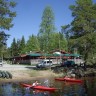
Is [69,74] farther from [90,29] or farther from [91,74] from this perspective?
[90,29]

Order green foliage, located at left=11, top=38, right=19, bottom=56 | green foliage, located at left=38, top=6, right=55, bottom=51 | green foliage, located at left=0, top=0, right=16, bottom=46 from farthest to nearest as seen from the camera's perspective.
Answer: green foliage, located at left=11, top=38, right=19, bottom=56 → green foliage, located at left=38, top=6, right=55, bottom=51 → green foliage, located at left=0, top=0, right=16, bottom=46

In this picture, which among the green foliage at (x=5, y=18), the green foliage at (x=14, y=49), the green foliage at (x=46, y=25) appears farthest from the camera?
the green foliage at (x=14, y=49)

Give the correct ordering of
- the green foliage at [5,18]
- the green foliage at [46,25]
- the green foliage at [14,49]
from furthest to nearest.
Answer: the green foliage at [14,49] → the green foliage at [46,25] → the green foliage at [5,18]

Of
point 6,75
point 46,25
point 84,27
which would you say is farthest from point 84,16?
point 6,75

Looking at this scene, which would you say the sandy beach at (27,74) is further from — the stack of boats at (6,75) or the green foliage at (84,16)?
the green foliage at (84,16)

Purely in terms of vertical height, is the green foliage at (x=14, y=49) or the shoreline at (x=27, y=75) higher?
the green foliage at (x=14, y=49)

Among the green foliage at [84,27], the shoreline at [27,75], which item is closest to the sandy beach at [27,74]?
the shoreline at [27,75]

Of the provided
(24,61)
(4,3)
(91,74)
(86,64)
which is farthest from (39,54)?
(4,3)

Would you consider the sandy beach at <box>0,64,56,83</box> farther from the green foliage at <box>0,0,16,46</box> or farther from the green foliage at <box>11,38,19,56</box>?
the green foliage at <box>11,38,19,56</box>

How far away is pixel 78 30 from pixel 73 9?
5.45m

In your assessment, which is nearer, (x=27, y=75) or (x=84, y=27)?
(x=27, y=75)

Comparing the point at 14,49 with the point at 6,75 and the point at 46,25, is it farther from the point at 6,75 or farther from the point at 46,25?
the point at 6,75

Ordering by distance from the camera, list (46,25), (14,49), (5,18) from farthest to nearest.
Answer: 1. (14,49)
2. (46,25)
3. (5,18)

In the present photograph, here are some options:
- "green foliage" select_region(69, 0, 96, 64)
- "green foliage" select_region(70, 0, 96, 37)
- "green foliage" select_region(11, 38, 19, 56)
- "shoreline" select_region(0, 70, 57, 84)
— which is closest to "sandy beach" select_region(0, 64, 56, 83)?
"shoreline" select_region(0, 70, 57, 84)
